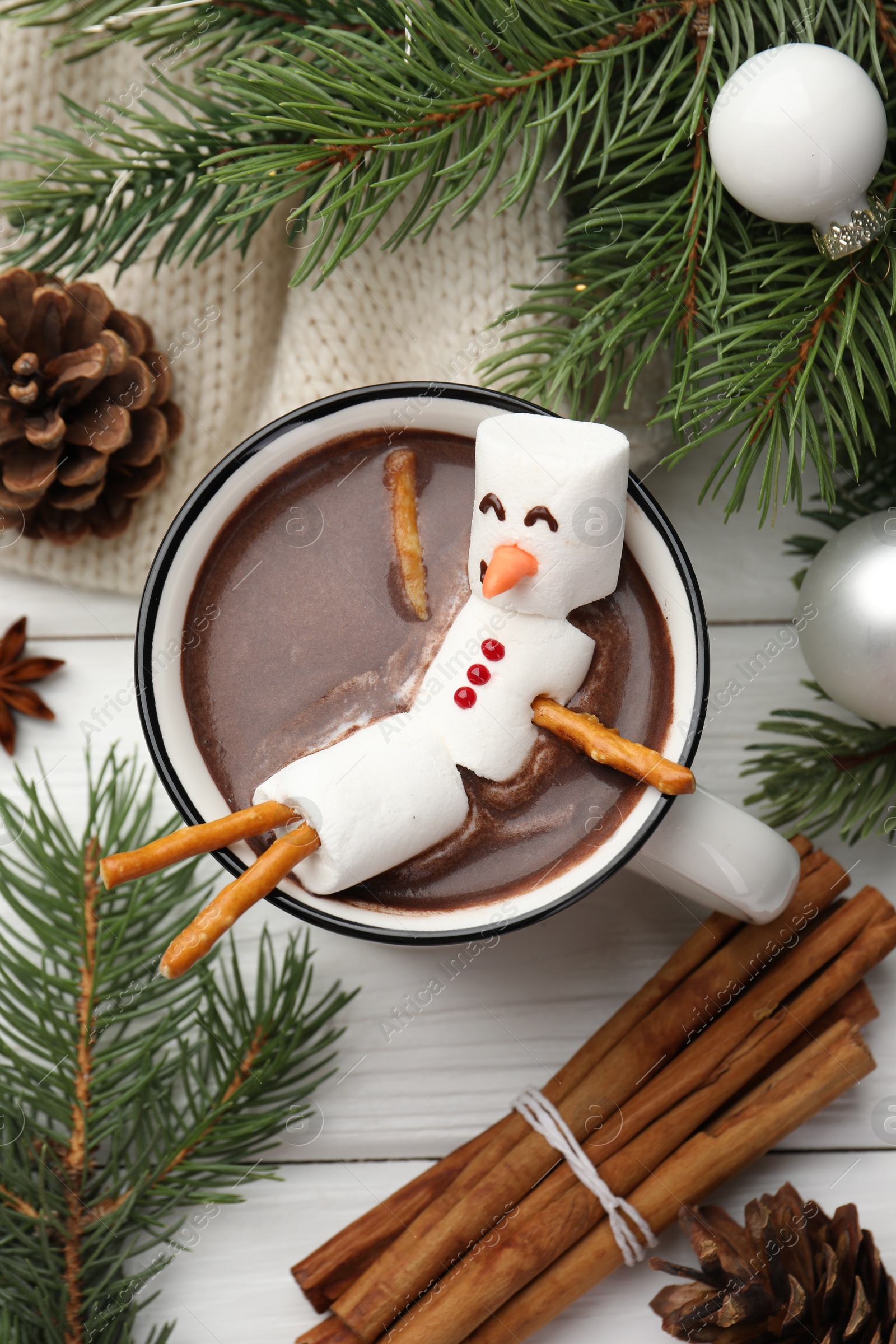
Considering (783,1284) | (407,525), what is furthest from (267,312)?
(783,1284)

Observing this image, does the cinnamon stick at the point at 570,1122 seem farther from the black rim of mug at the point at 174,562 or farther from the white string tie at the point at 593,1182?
the black rim of mug at the point at 174,562

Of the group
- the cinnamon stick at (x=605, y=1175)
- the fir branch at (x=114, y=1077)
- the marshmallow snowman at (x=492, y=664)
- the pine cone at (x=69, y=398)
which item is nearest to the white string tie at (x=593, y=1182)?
the cinnamon stick at (x=605, y=1175)

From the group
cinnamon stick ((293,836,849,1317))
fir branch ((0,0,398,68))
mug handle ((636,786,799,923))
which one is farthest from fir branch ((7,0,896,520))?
cinnamon stick ((293,836,849,1317))

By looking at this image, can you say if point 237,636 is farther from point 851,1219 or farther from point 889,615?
point 851,1219

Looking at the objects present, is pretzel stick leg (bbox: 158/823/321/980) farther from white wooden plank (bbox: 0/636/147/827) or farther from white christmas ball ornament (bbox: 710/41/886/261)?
white christmas ball ornament (bbox: 710/41/886/261)

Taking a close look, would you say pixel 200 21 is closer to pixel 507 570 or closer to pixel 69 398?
pixel 69 398

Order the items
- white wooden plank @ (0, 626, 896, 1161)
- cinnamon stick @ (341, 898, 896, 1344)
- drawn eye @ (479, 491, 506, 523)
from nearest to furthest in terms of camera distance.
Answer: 1. drawn eye @ (479, 491, 506, 523)
2. cinnamon stick @ (341, 898, 896, 1344)
3. white wooden plank @ (0, 626, 896, 1161)
